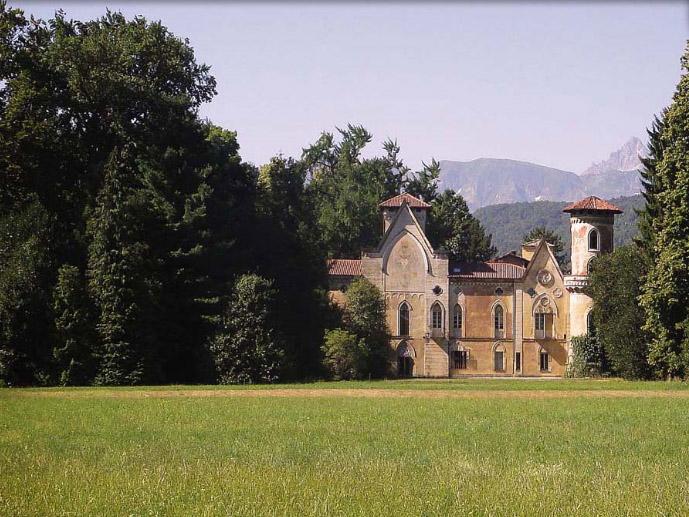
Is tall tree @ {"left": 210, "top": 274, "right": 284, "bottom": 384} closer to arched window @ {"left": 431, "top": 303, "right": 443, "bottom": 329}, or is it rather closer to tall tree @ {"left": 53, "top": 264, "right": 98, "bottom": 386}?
tall tree @ {"left": 53, "top": 264, "right": 98, "bottom": 386}

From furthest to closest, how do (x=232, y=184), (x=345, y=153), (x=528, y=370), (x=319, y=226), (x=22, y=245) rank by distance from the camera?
1. (x=345, y=153)
2. (x=319, y=226)
3. (x=528, y=370)
4. (x=232, y=184)
5. (x=22, y=245)

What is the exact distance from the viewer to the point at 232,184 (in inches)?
2832

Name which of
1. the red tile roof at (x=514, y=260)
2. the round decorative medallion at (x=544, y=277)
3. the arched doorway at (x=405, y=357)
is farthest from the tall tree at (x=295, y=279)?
the red tile roof at (x=514, y=260)

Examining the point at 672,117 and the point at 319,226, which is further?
the point at 319,226

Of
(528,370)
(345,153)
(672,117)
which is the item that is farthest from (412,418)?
(345,153)

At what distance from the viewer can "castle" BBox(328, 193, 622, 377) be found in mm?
83875

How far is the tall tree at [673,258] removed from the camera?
2462 inches

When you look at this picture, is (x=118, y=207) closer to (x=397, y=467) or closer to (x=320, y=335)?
(x=320, y=335)

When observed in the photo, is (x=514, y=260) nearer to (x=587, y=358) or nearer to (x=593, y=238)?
(x=593, y=238)

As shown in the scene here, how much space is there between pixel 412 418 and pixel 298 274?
3757cm

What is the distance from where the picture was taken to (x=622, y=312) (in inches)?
2813

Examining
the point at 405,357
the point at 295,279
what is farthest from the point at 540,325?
the point at 295,279

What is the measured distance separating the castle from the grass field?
38.5 m

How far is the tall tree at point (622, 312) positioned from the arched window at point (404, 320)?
15.6 m
